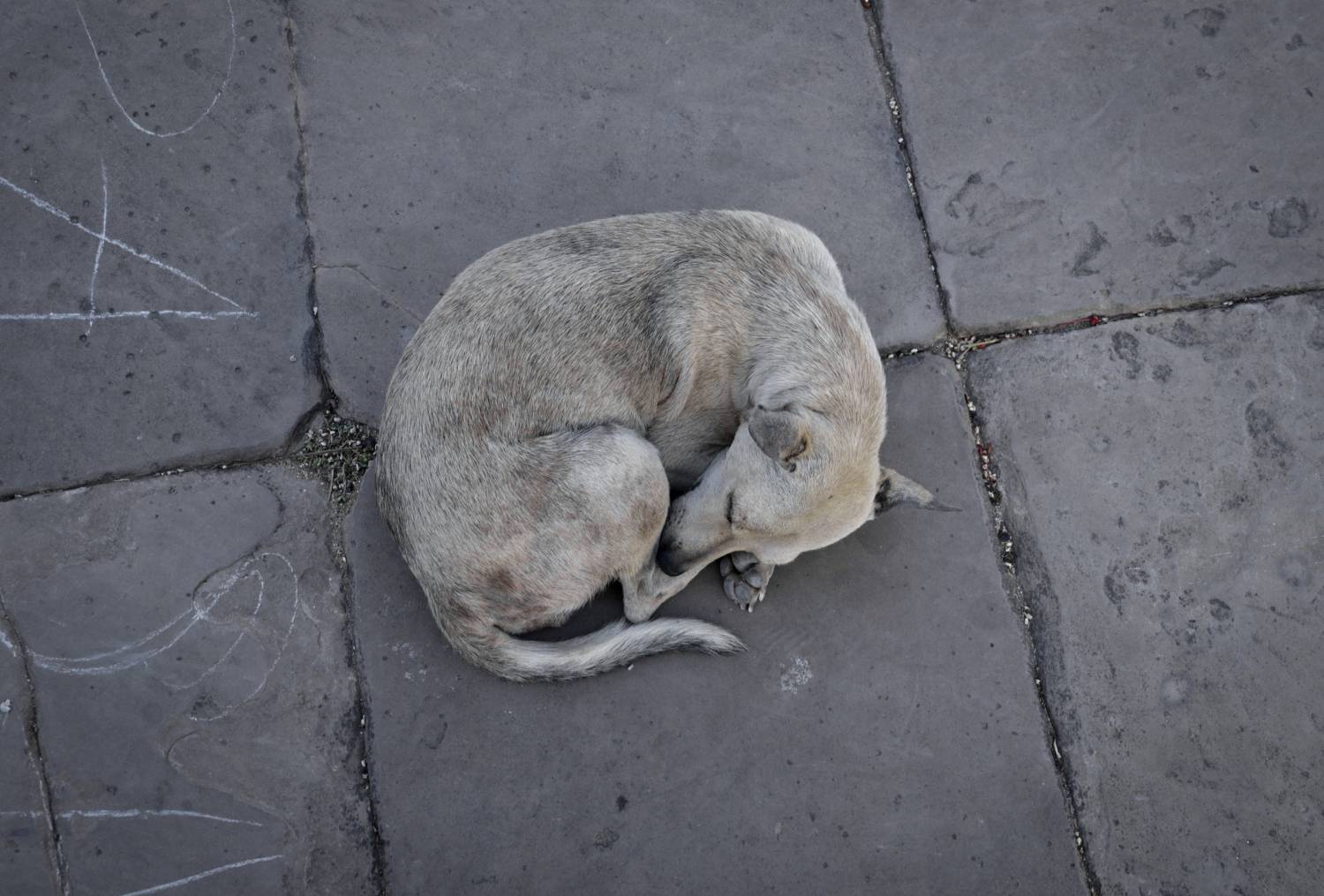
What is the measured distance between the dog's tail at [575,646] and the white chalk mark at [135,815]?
1.13 m

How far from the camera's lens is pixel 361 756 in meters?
3.93

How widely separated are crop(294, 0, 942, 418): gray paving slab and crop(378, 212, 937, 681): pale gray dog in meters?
0.72

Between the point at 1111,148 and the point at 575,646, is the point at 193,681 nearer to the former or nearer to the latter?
the point at 575,646

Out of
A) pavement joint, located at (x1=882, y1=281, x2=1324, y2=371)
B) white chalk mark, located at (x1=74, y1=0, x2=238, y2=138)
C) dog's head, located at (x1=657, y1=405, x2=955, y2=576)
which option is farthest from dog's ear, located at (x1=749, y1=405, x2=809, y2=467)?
white chalk mark, located at (x1=74, y1=0, x2=238, y2=138)

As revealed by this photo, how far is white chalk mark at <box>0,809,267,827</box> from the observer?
380 centimetres

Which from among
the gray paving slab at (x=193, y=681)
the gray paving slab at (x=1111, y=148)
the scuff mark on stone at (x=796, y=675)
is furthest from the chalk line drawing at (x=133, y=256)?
the gray paving slab at (x=1111, y=148)

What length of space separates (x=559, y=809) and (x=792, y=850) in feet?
3.09

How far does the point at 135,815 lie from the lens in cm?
383

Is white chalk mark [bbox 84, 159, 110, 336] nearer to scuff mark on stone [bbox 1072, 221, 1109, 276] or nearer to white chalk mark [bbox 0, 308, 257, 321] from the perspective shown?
white chalk mark [bbox 0, 308, 257, 321]

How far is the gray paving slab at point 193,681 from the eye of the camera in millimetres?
3816

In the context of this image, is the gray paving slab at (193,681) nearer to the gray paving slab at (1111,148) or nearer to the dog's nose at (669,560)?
the dog's nose at (669,560)

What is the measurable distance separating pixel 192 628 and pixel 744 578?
228cm

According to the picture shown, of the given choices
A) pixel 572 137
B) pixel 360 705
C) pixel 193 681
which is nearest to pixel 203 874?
pixel 193 681

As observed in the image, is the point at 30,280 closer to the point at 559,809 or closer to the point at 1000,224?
the point at 559,809
